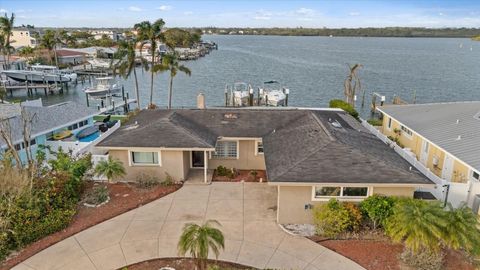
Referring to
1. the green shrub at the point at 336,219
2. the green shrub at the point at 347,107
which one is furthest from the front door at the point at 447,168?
the green shrub at the point at 347,107

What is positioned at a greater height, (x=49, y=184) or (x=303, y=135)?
(x=303, y=135)

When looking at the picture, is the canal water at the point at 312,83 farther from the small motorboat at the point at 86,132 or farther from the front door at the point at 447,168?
the front door at the point at 447,168

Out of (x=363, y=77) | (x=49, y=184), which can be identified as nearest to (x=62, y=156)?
(x=49, y=184)

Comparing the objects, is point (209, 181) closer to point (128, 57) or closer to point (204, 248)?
point (204, 248)

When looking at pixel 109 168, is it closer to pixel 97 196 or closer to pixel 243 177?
pixel 97 196

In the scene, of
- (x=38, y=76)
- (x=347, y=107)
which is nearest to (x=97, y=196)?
(x=347, y=107)

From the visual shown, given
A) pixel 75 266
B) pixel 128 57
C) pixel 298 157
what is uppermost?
pixel 128 57

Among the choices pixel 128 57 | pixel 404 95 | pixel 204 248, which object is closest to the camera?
pixel 204 248

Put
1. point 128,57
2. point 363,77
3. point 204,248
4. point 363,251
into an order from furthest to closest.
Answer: point 363,77, point 128,57, point 363,251, point 204,248
